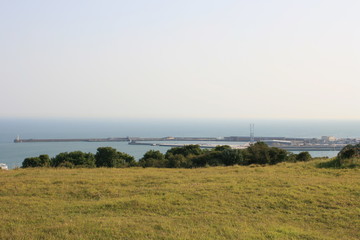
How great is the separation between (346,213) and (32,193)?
24.6 ft

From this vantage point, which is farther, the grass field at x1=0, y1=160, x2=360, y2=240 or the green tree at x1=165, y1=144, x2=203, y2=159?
the green tree at x1=165, y1=144, x2=203, y2=159

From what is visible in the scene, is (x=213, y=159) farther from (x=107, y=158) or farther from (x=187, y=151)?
(x=107, y=158)

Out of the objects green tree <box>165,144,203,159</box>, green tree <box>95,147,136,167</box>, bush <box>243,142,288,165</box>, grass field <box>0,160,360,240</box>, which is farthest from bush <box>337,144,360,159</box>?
green tree <box>95,147,136,167</box>

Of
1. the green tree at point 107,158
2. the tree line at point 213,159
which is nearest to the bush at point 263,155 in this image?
the tree line at point 213,159

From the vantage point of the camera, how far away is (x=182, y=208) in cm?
691

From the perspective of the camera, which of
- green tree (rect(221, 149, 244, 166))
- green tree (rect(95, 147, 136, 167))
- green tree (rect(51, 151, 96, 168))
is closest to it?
green tree (rect(221, 149, 244, 166))

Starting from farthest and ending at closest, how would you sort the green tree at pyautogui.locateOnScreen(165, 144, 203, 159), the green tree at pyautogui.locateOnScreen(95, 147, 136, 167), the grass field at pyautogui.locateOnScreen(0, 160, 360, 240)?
the green tree at pyautogui.locateOnScreen(165, 144, 203, 159) → the green tree at pyautogui.locateOnScreen(95, 147, 136, 167) → the grass field at pyautogui.locateOnScreen(0, 160, 360, 240)

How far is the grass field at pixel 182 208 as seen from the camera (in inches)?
213

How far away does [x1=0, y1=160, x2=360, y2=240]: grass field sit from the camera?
542cm

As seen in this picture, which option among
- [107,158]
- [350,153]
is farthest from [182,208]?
[107,158]

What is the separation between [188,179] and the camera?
10531 millimetres

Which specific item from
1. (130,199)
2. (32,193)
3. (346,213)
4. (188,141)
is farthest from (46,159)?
(188,141)

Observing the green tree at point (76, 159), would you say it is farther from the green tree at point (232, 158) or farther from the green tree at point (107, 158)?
the green tree at point (232, 158)

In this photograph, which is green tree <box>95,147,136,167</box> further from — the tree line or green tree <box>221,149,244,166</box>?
green tree <box>221,149,244,166</box>
